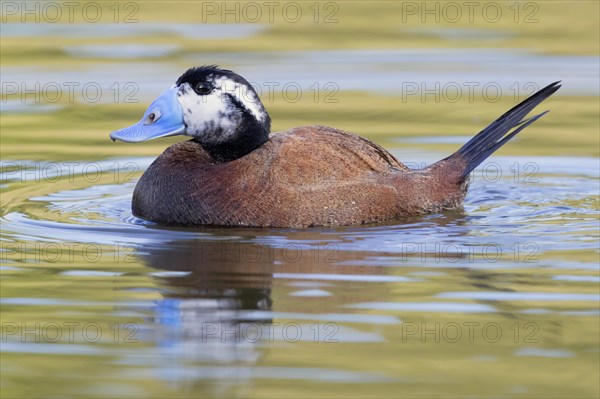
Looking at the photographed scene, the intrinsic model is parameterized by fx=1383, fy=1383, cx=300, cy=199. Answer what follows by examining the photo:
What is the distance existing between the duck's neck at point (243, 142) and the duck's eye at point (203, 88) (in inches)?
11.5

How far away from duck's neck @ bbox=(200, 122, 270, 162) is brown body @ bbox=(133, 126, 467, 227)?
5 centimetres

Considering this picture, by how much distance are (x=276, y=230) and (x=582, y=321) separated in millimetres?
2437

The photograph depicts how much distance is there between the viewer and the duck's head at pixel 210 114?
838 centimetres

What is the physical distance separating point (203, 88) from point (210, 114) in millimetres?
163

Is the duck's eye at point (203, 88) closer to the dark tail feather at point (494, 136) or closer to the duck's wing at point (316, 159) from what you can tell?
the duck's wing at point (316, 159)

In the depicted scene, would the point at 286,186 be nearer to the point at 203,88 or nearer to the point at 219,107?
the point at 219,107

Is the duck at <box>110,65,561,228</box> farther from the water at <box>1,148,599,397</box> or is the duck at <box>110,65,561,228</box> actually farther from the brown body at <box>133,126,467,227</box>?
the water at <box>1,148,599,397</box>

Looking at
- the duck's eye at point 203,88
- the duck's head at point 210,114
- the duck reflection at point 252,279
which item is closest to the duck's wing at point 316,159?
the duck's head at point 210,114

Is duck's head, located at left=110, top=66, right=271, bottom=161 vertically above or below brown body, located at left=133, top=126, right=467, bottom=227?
above

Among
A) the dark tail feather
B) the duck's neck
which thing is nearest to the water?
the dark tail feather

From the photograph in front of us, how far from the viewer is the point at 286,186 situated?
8.24 meters

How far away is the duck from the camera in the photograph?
824cm

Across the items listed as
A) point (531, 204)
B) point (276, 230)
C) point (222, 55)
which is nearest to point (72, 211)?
point (276, 230)

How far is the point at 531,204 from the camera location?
9.07m
